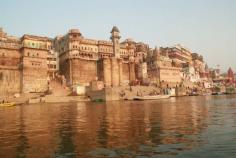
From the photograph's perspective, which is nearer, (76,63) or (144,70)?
(76,63)

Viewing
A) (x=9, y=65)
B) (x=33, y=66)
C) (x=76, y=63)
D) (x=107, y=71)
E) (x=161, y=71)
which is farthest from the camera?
(x=161, y=71)

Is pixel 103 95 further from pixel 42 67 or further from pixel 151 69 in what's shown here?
pixel 151 69

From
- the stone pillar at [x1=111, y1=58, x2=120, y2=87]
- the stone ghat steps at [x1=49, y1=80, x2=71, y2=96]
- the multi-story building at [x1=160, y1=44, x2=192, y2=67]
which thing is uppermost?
the multi-story building at [x1=160, y1=44, x2=192, y2=67]

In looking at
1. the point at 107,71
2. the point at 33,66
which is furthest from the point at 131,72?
the point at 33,66

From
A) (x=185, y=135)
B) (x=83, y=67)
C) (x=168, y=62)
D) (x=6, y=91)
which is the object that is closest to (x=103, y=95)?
(x=83, y=67)

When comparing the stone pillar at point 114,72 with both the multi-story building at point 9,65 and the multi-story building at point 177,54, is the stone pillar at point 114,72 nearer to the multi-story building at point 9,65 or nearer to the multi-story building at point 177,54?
the multi-story building at point 9,65

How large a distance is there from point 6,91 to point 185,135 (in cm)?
7075

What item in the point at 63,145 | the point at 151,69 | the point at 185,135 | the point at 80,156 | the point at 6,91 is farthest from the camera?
the point at 151,69

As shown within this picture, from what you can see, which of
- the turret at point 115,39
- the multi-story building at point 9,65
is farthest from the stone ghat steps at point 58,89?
the turret at point 115,39

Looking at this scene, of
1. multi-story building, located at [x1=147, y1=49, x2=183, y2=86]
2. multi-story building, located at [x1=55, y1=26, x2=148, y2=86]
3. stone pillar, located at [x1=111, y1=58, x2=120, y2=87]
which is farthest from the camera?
multi-story building, located at [x1=147, y1=49, x2=183, y2=86]

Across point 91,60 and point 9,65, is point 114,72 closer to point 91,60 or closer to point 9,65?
point 91,60

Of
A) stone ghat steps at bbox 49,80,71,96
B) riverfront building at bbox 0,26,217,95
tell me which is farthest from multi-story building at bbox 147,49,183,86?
stone ghat steps at bbox 49,80,71,96

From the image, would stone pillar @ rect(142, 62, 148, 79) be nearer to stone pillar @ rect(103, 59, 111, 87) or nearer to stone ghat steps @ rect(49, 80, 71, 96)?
stone pillar @ rect(103, 59, 111, 87)

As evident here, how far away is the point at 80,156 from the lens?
12133 millimetres
